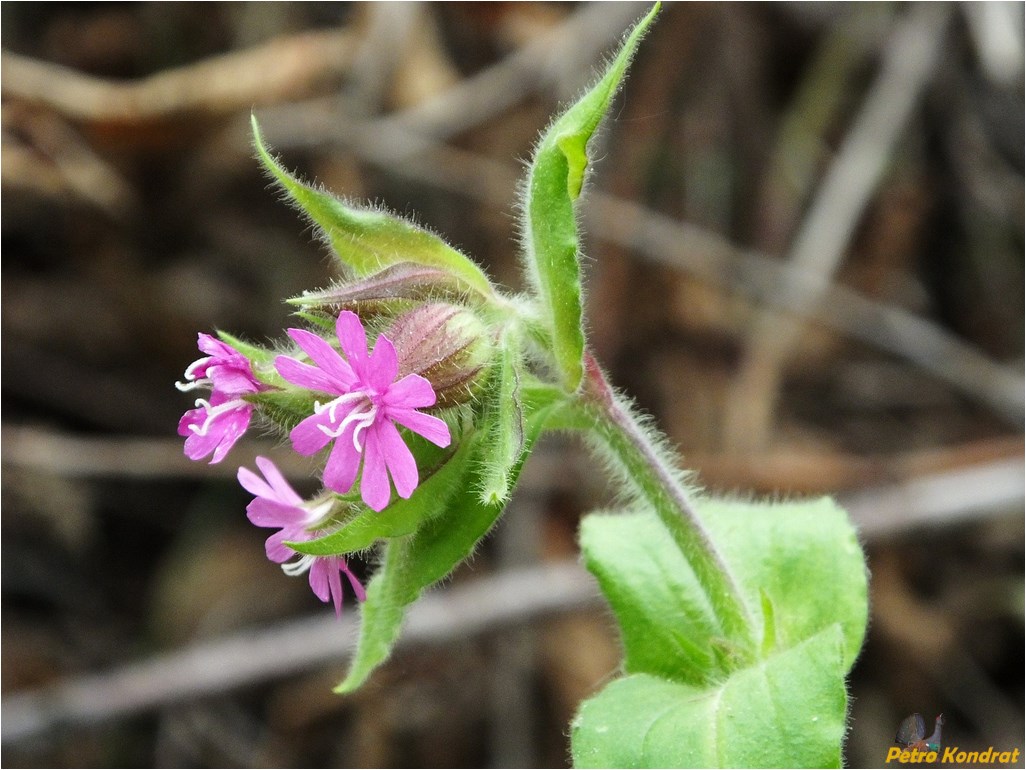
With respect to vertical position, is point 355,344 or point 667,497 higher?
point 355,344

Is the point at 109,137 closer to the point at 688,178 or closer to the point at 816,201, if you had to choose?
the point at 688,178

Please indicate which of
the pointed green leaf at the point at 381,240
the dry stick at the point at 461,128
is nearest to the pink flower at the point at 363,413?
the pointed green leaf at the point at 381,240

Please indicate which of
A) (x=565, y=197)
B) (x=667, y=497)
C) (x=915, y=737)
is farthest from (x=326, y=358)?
(x=915, y=737)

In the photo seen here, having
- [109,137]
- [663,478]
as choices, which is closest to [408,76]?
[109,137]

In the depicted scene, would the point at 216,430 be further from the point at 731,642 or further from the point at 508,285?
the point at 508,285

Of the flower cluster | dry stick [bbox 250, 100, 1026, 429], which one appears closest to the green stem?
the flower cluster

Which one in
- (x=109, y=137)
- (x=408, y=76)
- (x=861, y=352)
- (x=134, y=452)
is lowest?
(x=134, y=452)

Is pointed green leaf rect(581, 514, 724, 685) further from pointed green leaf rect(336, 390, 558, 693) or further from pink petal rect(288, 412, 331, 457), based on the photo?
pink petal rect(288, 412, 331, 457)
